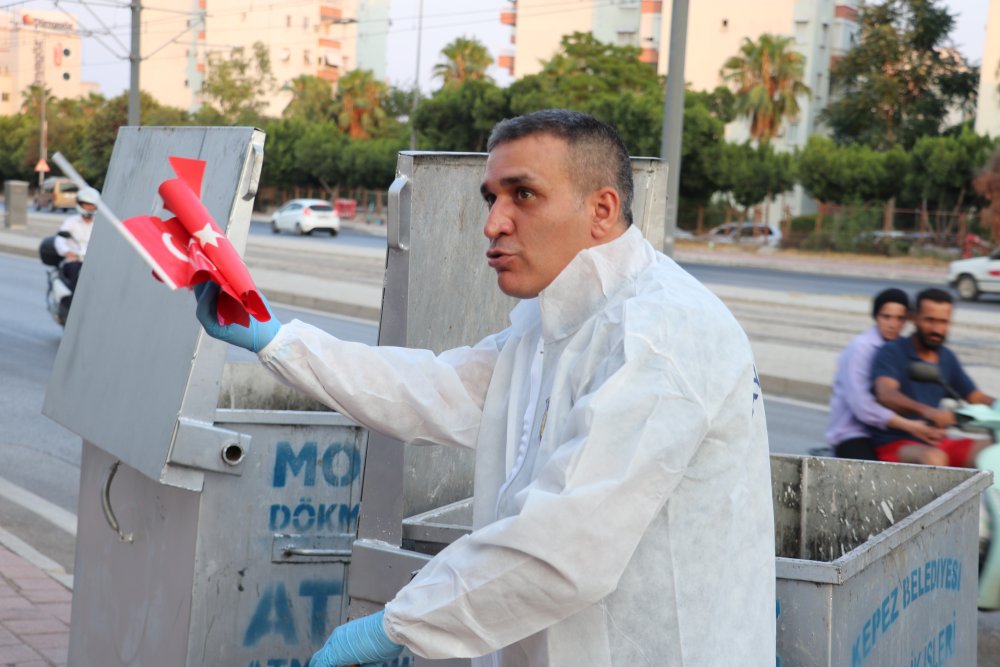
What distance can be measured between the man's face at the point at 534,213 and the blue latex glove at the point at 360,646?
0.58 metres

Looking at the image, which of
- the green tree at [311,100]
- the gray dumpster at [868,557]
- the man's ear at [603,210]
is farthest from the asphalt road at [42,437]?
the green tree at [311,100]

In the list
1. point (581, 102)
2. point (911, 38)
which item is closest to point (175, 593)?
point (581, 102)

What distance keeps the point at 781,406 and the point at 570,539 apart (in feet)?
31.8

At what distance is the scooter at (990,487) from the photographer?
17.1 ft

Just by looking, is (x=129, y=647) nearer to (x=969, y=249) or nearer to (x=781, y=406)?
(x=781, y=406)

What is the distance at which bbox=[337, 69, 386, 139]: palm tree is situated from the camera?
71.1 m

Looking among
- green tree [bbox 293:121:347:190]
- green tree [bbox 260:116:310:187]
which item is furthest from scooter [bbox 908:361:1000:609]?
green tree [bbox 260:116:310:187]

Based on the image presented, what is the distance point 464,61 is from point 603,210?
222 ft

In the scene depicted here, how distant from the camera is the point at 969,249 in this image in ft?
127

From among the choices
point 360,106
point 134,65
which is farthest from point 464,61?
point 134,65

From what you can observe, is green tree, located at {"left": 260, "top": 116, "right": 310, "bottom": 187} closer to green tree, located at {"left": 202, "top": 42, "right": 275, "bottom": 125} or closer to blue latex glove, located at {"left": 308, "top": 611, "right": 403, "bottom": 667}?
green tree, located at {"left": 202, "top": 42, "right": 275, "bottom": 125}

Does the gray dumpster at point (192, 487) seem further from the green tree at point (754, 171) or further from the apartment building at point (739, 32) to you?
the apartment building at point (739, 32)

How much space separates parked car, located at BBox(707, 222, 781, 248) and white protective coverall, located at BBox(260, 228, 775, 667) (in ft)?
147

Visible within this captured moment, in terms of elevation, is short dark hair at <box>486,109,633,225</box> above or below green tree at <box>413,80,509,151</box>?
below
